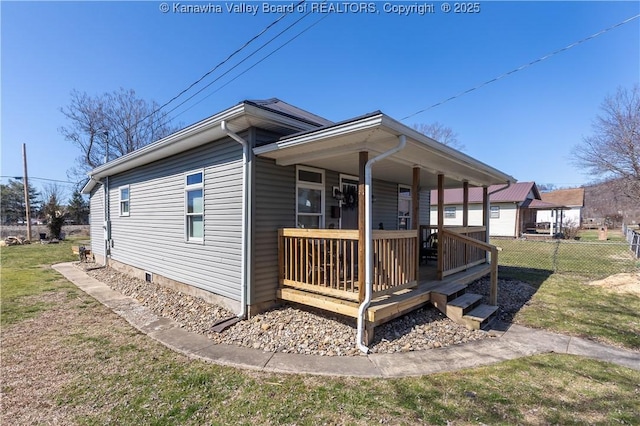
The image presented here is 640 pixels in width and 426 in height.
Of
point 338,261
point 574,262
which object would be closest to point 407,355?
point 338,261

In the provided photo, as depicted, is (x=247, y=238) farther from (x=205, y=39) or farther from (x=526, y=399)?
(x=205, y=39)

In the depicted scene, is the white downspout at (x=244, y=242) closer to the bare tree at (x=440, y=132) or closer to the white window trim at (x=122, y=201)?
the white window trim at (x=122, y=201)

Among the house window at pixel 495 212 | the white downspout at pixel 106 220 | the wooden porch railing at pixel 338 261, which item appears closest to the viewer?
the wooden porch railing at pixel 338 261

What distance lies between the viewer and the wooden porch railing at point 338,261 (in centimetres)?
427

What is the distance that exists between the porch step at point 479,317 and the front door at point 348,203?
3209mm

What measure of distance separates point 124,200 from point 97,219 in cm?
349

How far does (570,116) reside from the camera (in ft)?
42.0

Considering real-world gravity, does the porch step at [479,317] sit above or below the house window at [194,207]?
below

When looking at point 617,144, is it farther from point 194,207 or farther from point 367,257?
point 194,207

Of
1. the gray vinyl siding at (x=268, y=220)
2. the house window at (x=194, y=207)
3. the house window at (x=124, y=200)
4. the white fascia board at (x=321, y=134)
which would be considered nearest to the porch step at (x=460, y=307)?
the gray vinyl siding at (x=268, y=220)

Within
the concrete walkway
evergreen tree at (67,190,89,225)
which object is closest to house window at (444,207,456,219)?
the concrete walkway

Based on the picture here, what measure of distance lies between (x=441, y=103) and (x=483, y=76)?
1981mm

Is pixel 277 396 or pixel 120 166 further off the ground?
pixel 120 166

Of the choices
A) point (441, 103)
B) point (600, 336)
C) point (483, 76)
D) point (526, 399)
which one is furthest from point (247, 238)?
point (441, 103)
